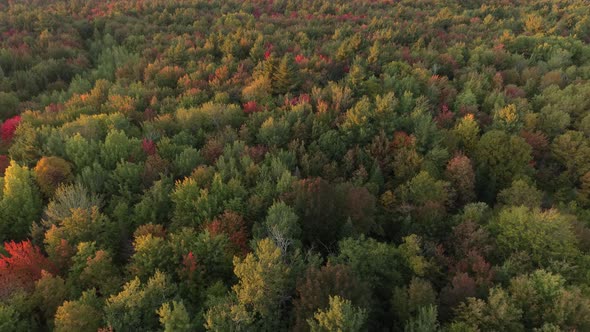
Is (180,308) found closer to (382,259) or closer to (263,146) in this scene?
(382,259)

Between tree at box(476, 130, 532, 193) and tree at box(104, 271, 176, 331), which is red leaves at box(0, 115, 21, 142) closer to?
tree at box(104, 271, 176, 331)

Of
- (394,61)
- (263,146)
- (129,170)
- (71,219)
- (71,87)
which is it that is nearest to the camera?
(71,219)

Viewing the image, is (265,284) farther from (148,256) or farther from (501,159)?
(501,159)

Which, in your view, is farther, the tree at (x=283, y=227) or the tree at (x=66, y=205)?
the tree at (x=66, y=205)

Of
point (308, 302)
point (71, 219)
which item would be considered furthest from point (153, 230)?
point (308, 302)

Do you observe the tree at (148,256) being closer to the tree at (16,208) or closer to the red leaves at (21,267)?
the red leaves at (21,267)

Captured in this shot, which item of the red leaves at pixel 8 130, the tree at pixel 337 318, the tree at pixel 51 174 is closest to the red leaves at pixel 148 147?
the tree at pixel 51 174

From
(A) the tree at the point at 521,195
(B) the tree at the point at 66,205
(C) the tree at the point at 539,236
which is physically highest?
(B) the tree at the point at 66,205

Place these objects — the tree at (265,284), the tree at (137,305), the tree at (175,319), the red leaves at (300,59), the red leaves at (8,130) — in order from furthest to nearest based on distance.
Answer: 1. the red leaves at (300,59)
2. the red leaves at (8,130)
3. the tree at (265,284)
4. the tree at (137,305)
5. the tree at (175,319)
